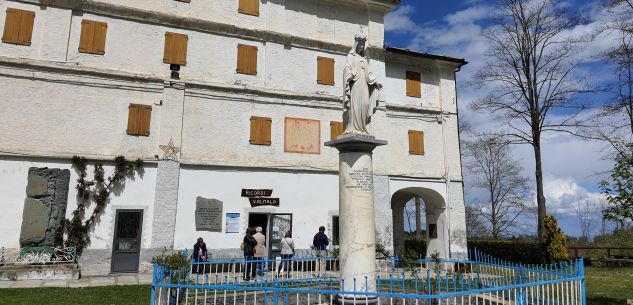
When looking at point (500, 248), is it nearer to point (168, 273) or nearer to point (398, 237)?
point (398, 237)

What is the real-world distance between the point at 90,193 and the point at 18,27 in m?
6.72

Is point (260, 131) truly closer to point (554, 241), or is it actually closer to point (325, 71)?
point (325, 71)

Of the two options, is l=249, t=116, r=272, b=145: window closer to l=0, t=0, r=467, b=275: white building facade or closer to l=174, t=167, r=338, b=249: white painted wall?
l=0, t=0, r=467, b=275: white building facade

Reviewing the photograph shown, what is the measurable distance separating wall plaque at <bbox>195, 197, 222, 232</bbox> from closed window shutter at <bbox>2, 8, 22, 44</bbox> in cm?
892

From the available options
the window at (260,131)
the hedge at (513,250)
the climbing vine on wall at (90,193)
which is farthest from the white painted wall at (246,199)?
the hedge at (513,250)

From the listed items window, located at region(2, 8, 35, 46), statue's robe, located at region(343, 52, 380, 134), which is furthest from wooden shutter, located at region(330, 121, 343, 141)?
window, located at region(2, 8, 35, 46)

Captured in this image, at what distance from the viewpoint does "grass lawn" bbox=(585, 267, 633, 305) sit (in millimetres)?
11719

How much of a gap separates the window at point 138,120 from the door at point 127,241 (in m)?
3.10

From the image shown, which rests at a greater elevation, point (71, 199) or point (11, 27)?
point (11, 27)

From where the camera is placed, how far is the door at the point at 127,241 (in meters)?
15.7

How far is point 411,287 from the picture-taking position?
11.1 meters

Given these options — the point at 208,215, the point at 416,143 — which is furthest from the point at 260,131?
the point at 416,143

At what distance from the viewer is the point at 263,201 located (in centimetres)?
1791

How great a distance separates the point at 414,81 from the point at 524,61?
653cm
